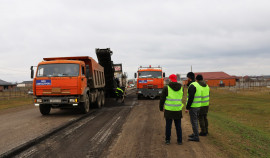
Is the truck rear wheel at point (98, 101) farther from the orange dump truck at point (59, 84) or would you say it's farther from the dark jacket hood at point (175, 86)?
the dark jacket hood at point (175, 86)

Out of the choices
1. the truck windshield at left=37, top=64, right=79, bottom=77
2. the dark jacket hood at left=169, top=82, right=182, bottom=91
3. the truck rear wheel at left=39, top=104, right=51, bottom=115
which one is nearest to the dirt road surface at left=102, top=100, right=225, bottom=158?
the dark jacket hood at left=169, top=82, right=182, bottom=91

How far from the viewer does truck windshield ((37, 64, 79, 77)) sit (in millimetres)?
9969

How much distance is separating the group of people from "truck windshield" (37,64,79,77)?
565 cm

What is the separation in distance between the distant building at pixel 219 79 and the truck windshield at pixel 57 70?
64.7 m

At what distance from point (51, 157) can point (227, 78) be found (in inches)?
2938

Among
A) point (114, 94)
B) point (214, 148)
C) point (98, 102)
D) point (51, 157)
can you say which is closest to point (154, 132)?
point (214, 148)

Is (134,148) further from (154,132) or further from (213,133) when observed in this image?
(213,133)

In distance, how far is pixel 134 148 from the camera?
5.17 m

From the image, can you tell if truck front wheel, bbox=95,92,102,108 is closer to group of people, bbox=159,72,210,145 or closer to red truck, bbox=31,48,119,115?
red truck, bbox=31,48,119,115

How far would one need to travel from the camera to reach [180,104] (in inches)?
214

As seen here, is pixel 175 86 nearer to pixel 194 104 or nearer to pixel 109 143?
pixel 194 104

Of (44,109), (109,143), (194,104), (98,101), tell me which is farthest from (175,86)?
(98,101)

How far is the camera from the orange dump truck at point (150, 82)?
722 inches

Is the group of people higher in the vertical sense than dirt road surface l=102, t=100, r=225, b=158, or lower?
higher
